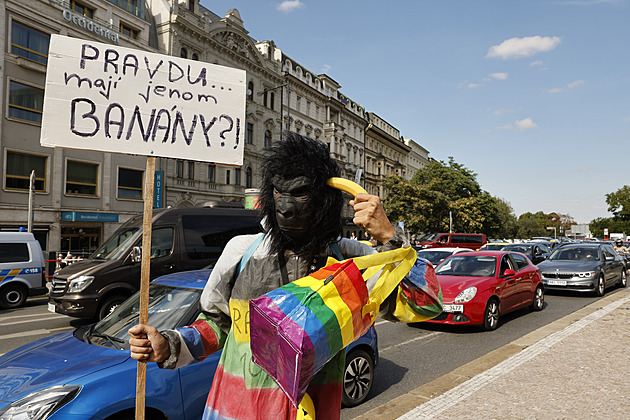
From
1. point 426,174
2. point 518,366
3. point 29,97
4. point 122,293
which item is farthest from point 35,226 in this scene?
point 426,174

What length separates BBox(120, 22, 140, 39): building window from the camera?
2683 centimetres

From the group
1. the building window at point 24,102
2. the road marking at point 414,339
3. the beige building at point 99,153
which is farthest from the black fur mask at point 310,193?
the building window at point 24,102

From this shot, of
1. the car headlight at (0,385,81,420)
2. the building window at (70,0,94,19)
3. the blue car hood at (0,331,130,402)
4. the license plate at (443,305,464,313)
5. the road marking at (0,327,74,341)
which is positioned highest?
the building window at (70,0,94,19)

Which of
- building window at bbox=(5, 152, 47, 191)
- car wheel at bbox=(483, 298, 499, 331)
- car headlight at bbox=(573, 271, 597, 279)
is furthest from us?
building window at bbox=(5, 152, 47, 191)

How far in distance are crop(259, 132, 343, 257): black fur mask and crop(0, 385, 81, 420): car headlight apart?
1987mm

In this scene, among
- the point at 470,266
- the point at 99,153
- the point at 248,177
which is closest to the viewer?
the point at 470,266

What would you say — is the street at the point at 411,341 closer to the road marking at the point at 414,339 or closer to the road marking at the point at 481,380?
the road marking at the point at 414,339

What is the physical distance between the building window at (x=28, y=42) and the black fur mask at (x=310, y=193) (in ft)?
79.5

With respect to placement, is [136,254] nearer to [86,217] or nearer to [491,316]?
[491,316]

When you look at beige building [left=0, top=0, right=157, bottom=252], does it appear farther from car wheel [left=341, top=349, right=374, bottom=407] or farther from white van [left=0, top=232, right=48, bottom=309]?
car wheel [left=341, top=349, right=374, bottom=407]

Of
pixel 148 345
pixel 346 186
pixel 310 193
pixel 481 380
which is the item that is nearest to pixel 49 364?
pixel 148 345

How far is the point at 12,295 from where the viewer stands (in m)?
12.3

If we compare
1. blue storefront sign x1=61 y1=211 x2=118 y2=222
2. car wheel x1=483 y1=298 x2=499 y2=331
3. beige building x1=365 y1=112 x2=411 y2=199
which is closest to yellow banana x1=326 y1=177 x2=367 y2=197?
car wheel x1=483 y1=298 x2=499 y2=331

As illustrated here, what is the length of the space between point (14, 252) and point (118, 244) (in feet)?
13.6
